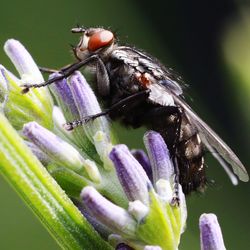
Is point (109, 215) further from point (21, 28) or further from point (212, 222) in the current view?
point (21, 28)

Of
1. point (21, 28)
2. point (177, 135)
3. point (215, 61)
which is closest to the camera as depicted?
point (177, 135)

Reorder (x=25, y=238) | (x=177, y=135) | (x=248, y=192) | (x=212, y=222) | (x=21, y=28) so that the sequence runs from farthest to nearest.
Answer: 1. (x=21, y=28)
2. (x=248, y=192)
3. (x=25, y=238)
4. (x=177, y=135)
5. (x=212, y=222)

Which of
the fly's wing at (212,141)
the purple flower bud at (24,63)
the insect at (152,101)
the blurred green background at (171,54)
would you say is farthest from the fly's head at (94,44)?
the blurred green background at (171,54)

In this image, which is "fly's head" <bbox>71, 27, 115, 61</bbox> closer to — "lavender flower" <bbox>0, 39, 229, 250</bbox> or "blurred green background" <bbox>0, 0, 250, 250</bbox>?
"lavender flower" <bbox>0, 39, 229, 250</bbox>

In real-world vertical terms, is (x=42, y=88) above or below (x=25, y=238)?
above

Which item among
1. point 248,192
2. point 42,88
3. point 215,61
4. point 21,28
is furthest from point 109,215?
point 215,61
